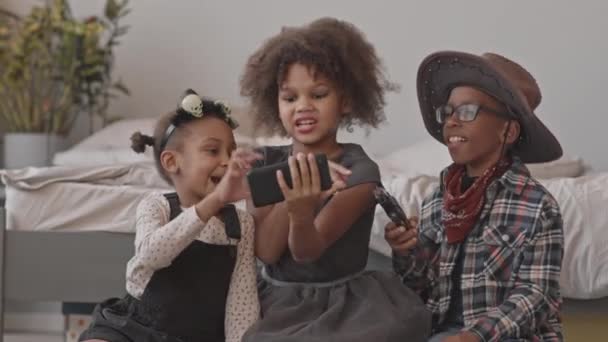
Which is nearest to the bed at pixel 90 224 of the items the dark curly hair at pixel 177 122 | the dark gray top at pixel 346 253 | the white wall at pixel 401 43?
the dark gray top at pixel 346 253

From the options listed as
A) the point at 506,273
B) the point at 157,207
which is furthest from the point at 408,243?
the point at 157,207

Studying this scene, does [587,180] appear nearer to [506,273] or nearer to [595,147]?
[506,273]

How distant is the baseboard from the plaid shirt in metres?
2.27

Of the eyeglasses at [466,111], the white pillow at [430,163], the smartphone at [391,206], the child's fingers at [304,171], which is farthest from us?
the white pillow at [430,163]

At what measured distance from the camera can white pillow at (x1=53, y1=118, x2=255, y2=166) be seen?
3143 mm

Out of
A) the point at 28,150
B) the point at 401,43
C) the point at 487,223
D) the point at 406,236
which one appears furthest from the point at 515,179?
the point at 28,150

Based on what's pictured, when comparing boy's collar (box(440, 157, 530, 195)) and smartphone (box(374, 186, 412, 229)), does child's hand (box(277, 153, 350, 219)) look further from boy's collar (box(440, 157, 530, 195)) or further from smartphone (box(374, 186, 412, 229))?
boy's collar (box(440, 157, 530, 195))

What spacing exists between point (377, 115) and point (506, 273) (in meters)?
0.36

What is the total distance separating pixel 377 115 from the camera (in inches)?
70.5

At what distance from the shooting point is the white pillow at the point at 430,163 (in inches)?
105

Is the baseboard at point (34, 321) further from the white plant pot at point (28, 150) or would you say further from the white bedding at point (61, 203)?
the white bedding at point (61, 203)

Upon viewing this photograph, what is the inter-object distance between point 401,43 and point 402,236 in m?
2.13

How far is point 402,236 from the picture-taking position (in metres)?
1.69

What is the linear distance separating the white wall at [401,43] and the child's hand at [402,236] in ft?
6.28
